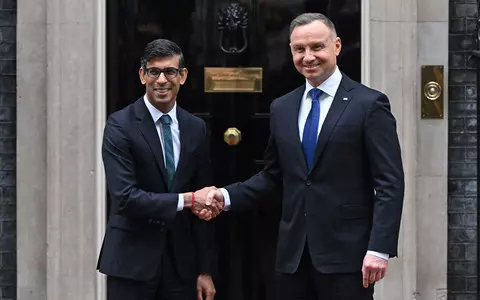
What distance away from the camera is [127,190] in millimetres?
3713

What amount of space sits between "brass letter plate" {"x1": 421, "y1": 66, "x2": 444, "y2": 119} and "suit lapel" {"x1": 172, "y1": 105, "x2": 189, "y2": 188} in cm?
200

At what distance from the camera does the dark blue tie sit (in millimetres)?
3670

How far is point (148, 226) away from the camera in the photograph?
3.80 m

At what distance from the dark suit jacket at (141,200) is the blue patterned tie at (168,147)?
3cm

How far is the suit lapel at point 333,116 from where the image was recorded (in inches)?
142

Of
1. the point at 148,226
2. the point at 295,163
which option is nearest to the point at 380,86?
the point at 295,163

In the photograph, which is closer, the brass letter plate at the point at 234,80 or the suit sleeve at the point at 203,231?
the suit sleeve at the point at 203,231

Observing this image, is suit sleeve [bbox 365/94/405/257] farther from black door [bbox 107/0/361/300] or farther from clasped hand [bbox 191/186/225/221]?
black door [bbox 107/0/361/300]

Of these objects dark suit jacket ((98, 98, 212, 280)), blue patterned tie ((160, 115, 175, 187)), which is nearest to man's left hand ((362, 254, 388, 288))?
dark suit jacket ((98, 98, 212, 280))

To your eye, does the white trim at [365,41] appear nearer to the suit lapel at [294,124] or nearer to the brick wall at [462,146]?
the brick wall at [462,146]

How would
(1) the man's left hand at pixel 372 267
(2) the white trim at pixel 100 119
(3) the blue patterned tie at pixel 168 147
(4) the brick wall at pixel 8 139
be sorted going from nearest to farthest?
1. (1) the man's left hand at pixel 372 267
2. (3) the blue patterned tie at pixel 168 147
3. (2) the white trim at pixel 100 119
4. (4) the brick wall at pixel 8 139

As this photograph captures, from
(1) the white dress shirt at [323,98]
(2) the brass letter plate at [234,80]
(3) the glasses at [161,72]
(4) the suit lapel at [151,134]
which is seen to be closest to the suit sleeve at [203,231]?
(4) the suit lapel at [151,134]

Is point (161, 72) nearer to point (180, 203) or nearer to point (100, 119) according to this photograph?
point (180, 203)

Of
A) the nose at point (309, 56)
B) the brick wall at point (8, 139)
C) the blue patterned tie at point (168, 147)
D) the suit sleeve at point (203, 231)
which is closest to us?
the nose at point (309, 56)
